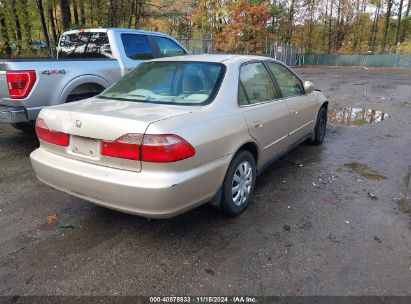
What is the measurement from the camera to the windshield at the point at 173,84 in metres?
3.52

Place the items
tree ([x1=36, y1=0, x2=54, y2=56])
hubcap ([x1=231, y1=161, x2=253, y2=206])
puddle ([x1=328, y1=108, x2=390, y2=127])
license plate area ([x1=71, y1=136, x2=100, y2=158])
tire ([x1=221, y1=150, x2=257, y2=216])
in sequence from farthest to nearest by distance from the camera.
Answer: tree ([x1=36, y1=0, x2=54, y2=56]) → puddle ([x1=328, y1=108, x2=390, y2=127]) → hubcap ([x1=231, y1=161, x2=253, y2=206]) → tire ([x1=221, y1=150, x2=257, y2=216]) → license plate area ([x1=71, y1=136, x2=100, y2=158])

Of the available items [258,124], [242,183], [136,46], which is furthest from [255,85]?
[136,46]

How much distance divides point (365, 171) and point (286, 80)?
174 cm

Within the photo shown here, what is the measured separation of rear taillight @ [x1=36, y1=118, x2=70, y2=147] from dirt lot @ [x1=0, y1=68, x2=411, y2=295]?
88 centimetres

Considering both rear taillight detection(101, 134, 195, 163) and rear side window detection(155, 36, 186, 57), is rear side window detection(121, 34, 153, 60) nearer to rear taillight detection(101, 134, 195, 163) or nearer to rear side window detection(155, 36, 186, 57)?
rear side window detection(155, 36, 186, 57)

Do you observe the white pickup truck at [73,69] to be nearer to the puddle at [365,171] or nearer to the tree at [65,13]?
the puddle at [365,171]

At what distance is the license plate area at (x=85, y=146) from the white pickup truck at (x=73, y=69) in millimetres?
2552

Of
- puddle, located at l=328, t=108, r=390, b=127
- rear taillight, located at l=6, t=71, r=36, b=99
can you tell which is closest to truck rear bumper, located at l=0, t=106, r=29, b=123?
rear taillight, located at l=6, t=71, r=36, b=99

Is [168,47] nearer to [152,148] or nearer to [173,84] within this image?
[173,84]

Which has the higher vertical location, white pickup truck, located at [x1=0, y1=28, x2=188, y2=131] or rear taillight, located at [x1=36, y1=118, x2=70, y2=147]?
white pickup truck, located at [x1=0, y1=28, x2=188, y2=131]

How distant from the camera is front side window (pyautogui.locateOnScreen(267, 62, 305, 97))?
4.68 metres

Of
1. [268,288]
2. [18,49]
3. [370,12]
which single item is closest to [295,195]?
[268,288]

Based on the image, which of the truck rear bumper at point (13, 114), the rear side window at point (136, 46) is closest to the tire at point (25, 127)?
the truck rear bumper at point (13, 114)

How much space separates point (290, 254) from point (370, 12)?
2111 inches
